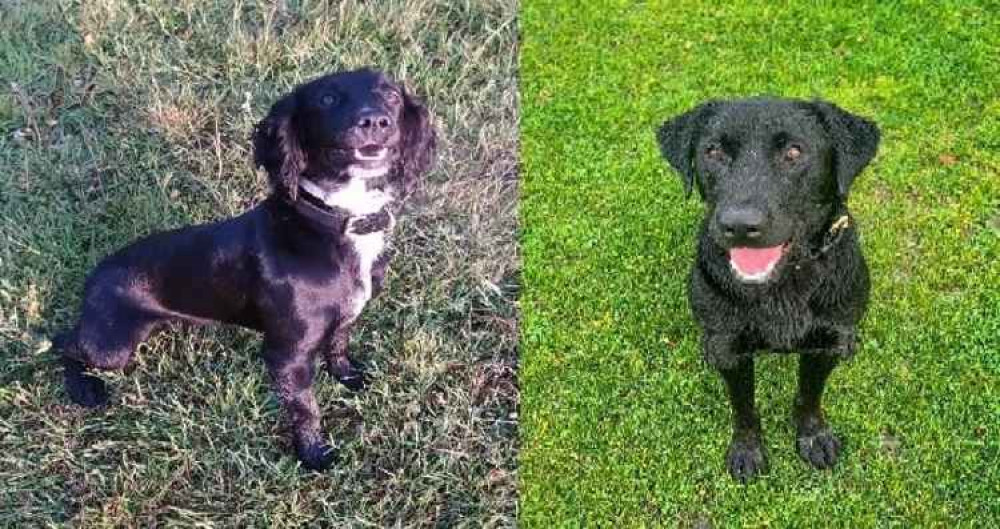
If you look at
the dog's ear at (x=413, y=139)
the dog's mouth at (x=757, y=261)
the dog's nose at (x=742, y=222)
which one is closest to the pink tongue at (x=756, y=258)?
the dog's mouth at (x=757, y=261)

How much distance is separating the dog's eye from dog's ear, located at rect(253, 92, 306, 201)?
161 centimetres

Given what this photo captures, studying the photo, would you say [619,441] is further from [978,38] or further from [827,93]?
[978,38]

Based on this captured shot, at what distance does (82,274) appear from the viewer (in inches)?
195

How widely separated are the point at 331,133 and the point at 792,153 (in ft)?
4.95

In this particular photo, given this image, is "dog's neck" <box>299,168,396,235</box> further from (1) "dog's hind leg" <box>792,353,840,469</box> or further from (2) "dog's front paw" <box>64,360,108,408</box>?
(1) "dog's hind leg" <box>792,353,840,469</box>

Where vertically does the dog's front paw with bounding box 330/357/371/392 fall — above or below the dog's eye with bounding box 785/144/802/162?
below

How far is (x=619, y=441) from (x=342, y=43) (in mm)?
3302

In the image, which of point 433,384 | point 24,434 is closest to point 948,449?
point 433,384

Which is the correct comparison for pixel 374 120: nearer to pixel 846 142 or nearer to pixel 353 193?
pixel 353 193

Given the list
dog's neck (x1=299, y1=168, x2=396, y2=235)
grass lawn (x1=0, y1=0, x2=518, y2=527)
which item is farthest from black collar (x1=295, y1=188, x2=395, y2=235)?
grass lawn (x1=0, y1=0, x2=518, y2=527)

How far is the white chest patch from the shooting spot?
362cm

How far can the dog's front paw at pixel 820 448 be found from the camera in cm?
395

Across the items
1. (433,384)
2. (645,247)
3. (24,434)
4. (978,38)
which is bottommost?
(24,434)

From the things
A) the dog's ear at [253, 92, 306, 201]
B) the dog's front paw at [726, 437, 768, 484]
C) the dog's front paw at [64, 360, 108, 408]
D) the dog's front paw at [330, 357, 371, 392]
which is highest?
the dog's ear at [253, 92, 306, 201]
